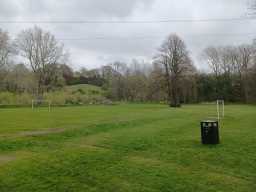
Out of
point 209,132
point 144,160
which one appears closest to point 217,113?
point 209,132

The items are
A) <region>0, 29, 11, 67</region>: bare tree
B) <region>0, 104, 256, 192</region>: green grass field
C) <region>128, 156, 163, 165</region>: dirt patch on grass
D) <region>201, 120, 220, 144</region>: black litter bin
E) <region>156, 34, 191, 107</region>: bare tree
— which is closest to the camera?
<region>0, 104, 256, 192</region>: green grass field

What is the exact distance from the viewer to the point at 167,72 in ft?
146

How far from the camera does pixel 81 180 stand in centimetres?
466

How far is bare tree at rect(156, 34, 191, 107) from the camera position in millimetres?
43844

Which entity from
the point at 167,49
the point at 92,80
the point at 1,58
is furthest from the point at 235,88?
the point at 1,58

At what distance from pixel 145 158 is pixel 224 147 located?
2632 mm

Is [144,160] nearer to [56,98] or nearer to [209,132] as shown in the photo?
[209,132]

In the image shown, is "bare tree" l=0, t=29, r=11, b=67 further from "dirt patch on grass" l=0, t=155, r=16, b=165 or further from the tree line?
"dirt patch on grass" l=0, t=155, r=16, b=165

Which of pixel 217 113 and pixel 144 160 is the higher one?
pixel 217 113

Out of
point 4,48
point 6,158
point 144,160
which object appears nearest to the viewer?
point 144,160

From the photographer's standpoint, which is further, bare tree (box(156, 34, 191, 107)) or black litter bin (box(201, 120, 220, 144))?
bare tree (box(156, 34, 191, 107))

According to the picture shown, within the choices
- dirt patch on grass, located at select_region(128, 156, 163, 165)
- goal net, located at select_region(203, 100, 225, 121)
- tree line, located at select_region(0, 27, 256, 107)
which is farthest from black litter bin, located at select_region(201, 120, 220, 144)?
tree line, located at select_region(0, 27, 256, 107)

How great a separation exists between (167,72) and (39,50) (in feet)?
75.1

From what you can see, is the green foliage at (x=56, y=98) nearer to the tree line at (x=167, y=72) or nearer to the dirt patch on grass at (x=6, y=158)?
the tree line at (x=167, y=72)
